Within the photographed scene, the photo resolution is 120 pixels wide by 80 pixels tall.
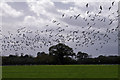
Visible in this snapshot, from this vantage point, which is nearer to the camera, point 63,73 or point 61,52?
point 63,73

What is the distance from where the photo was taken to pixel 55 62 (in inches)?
3317

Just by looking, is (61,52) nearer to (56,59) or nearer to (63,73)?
(56,59)

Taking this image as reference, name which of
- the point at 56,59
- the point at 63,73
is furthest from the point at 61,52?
the point at 63,73

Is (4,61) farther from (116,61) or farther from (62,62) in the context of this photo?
(116,61)

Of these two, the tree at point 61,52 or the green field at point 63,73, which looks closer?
the green field at point 63,73

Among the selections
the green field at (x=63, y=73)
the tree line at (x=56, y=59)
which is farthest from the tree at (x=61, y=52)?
the green field at (x=63, y=73)

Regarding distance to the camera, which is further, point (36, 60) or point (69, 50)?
point (69, 50)

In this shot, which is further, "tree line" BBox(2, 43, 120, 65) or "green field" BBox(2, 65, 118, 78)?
"tree line" BBox(2, 43, 120, 65)

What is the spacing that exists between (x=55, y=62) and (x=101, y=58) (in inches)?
631

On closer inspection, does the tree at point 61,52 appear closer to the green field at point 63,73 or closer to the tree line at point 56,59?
the tree line at point 56,59

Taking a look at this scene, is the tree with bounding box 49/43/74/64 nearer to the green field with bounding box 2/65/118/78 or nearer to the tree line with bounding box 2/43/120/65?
the tree line with bounding box 2/43/120/65

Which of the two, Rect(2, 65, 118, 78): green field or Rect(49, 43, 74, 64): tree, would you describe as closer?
Rect(2, 65, 118, 78): green field

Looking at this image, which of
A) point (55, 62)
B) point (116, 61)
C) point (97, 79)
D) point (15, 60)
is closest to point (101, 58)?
point (116, 61)

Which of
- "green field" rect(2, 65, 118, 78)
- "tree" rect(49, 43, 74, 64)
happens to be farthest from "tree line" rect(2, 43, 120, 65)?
"green field" rect(2, 65, 118, 78)
